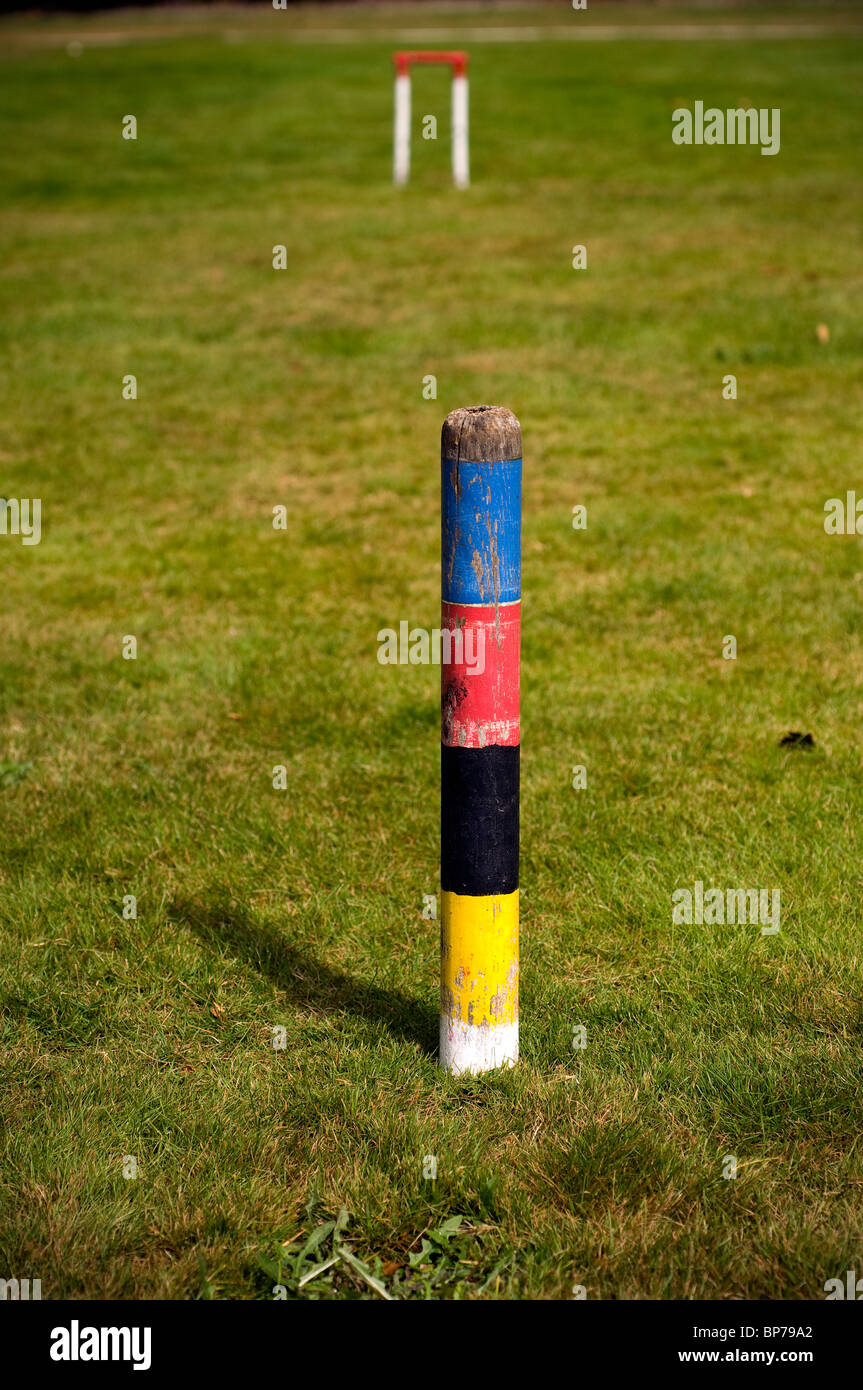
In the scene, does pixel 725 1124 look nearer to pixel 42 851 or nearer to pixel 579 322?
pixel 42 851

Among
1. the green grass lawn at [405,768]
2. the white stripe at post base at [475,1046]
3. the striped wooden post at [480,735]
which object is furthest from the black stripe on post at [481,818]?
the green grass lawn at [405,768]

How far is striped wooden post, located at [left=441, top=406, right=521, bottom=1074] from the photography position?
3287 millimetres

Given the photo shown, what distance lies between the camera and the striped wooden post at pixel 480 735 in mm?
3287

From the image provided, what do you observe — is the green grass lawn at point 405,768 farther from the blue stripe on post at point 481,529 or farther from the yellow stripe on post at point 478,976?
the blue stripe on post at point 481,529

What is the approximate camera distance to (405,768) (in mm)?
5531

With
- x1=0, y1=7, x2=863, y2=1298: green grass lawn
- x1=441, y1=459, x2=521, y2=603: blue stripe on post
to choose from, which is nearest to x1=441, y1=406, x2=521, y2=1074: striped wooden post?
x1=441, y1=459, x2=521, y2=603: blue stripe on post

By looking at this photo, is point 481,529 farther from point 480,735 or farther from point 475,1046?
point 475,1046

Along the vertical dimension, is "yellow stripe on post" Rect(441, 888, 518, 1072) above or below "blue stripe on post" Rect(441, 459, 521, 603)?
below

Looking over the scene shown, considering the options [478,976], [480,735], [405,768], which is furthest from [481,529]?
[405,768]

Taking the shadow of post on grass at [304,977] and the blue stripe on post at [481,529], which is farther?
the shadow of post on grass at [304,977]

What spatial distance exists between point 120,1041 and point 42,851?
4.04ft

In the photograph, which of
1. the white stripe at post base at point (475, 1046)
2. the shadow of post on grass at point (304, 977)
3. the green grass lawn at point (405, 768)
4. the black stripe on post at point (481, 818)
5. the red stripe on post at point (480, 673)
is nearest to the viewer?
the green grass lawn at point (405, 768)

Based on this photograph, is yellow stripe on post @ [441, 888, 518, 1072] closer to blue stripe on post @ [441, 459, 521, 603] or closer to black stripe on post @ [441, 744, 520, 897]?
black stripe on post @ [441, 744, 520, 897]
